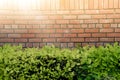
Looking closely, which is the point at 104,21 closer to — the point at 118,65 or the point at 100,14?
the point at 100,14

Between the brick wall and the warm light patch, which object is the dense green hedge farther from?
the warm light patch

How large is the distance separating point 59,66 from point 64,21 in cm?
167

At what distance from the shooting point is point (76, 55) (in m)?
5.21

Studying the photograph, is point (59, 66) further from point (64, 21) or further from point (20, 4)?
point (20, 4)

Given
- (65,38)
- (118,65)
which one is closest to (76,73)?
(118,65)

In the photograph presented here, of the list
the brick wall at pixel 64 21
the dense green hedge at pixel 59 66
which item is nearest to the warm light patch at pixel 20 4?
the brick wall at pixel 64 21

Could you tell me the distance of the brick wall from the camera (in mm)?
6621

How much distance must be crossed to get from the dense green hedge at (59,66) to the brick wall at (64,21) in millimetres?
1447

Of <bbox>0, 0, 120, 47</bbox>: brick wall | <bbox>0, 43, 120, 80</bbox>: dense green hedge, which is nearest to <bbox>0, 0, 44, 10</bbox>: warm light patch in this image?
<bbox>0, 0, 120, 47</bbox>: brick wall

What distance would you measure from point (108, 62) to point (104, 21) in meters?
1.60

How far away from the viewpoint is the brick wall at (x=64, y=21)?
21.7 ft

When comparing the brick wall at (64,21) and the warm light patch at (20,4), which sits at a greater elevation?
the warm light patch at (20,4)

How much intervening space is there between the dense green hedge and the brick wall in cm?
145

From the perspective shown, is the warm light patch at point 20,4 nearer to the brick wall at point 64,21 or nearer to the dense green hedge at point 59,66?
the brick wall at point 64,21
